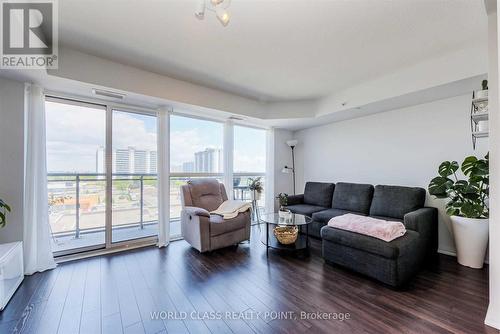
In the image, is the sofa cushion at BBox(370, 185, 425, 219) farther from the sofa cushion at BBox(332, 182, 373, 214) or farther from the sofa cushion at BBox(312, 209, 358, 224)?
the sofa cushion at BBox(312, 209, 358, 224)

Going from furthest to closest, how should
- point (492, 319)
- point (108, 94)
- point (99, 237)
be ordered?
point (99, 237) → point (108, 94) → point (492, 319)

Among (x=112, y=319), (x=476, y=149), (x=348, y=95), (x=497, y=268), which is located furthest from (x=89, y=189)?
(x=476, y=149)

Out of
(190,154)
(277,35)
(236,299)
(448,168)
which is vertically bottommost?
(236,299)

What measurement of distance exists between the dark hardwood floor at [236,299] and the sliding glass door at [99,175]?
1.79 ft

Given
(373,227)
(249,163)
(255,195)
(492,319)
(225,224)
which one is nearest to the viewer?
(492,319)

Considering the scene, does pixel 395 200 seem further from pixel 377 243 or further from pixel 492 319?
pixel 492 319

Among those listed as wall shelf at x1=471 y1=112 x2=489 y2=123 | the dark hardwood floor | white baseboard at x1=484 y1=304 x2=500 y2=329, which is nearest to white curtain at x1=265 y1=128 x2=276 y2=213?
the dark hardwood floor

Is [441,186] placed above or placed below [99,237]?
above

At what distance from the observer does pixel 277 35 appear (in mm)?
2090

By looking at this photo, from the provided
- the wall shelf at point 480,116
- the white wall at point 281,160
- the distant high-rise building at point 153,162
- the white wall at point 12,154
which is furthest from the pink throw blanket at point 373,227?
the white wall at point 12,154

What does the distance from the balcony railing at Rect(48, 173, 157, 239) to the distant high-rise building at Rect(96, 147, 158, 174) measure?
69 millimetres

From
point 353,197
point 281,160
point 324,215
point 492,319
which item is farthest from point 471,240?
point 281,160

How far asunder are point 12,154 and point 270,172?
3972 millimetres

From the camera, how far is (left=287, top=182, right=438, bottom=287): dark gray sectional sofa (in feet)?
6.89
